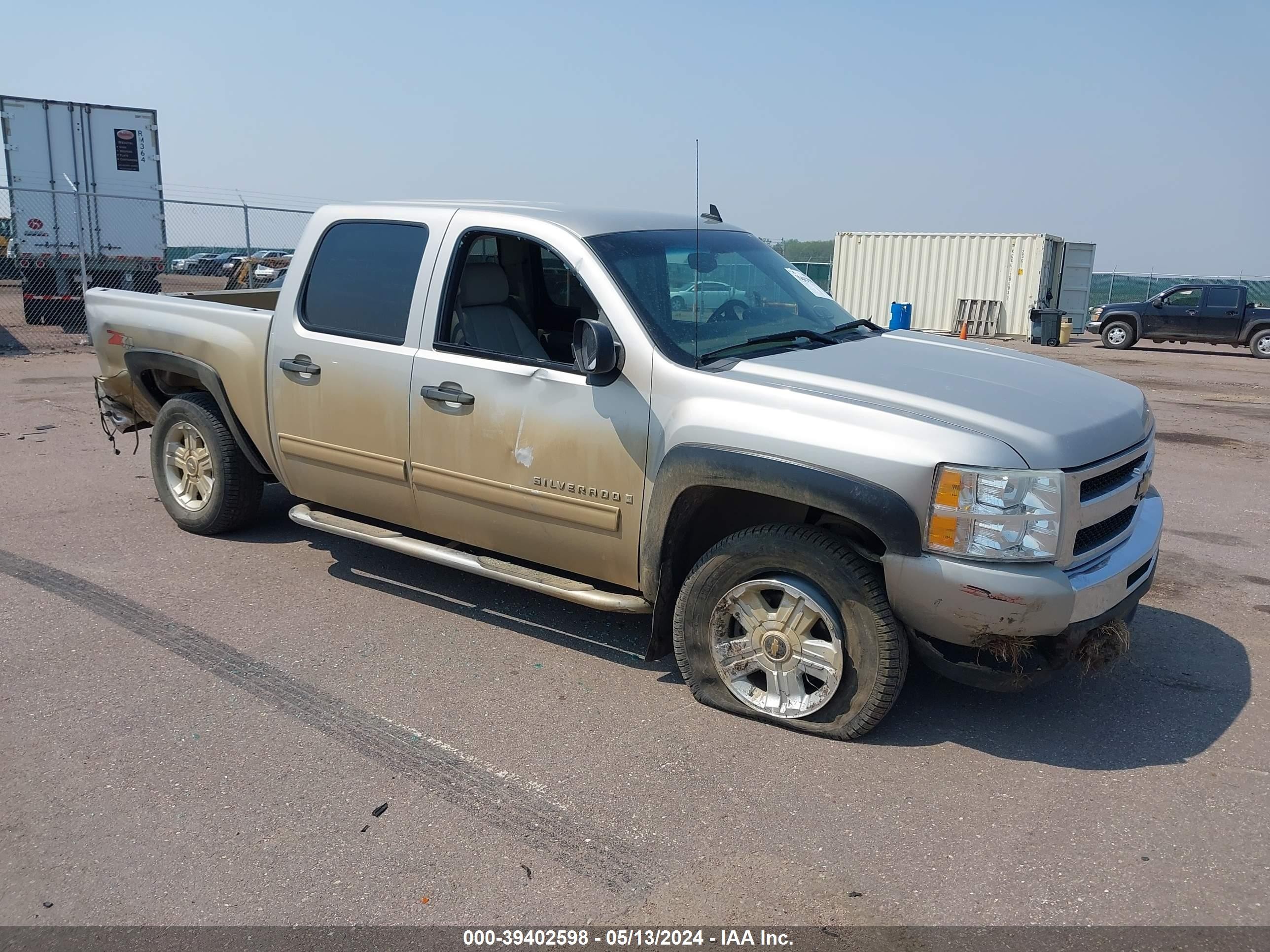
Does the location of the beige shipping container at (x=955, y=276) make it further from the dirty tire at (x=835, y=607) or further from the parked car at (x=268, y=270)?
the dirty tire at (x=835, y=607)

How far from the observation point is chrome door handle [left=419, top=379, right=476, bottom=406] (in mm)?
4582

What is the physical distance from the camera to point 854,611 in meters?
3.73

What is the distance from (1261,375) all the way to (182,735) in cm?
2006

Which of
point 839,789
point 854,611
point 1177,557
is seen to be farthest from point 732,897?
point 1177,557

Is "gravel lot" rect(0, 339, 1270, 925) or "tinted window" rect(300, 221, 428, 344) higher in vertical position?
"tinted window" rect(300, 221, 428, 344)

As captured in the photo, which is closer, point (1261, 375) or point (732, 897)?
point (732, 897)

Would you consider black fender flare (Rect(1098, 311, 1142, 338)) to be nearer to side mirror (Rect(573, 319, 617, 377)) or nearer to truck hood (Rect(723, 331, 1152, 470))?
truck hood (Rect(723, 331, 1152, 470))

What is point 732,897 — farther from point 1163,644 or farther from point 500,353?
point 1163,644

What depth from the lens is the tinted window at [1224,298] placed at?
22984mm

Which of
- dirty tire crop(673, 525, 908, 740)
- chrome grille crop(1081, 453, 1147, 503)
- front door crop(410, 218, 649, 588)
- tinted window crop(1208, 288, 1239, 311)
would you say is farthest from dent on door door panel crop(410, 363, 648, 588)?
tinted window crop(1208, 288, 1239, 311)

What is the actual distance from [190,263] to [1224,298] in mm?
25965

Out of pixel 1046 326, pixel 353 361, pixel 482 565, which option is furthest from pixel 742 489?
pixel 1046 326

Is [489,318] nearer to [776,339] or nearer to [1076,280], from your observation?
[776,339]

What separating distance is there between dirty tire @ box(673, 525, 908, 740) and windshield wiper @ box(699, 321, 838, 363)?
0.77 metres
